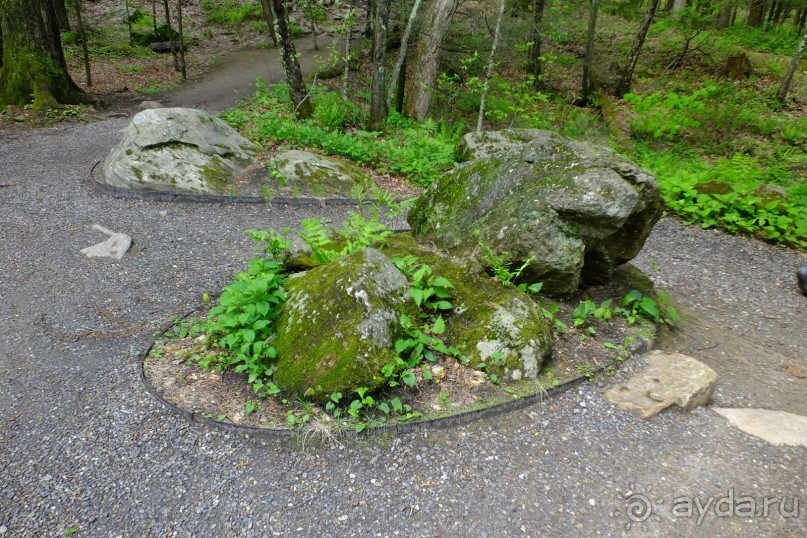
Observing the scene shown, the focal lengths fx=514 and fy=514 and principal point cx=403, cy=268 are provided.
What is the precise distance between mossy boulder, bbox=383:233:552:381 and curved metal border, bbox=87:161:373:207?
370 cm

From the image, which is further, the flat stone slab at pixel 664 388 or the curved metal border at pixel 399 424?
the flat stone slab at pixel 664 388

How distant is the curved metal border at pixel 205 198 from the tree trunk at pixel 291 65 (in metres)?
3.34

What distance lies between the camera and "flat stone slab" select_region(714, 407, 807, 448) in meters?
3.30

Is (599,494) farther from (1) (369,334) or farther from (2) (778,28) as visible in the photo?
(2) (778,28)

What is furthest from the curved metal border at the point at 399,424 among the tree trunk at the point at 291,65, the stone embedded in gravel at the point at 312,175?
the tree trunk at the point at 291,65

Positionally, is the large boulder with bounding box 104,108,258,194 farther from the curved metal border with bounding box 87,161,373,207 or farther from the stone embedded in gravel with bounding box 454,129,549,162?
the stone embedded in gravel with bounding box 454,129,549,162

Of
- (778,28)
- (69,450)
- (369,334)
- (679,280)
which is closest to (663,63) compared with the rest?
(778,28)

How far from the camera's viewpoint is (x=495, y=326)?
379 cm

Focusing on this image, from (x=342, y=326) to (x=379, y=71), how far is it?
8.17 metres

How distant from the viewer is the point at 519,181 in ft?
14.8

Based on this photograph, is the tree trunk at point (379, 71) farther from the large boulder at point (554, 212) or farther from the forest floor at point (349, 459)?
the forest floor at point (349, 459)

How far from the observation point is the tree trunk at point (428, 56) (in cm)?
1096

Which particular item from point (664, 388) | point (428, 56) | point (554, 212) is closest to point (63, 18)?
point (428, 56)

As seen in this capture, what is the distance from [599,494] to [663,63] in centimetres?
1782
